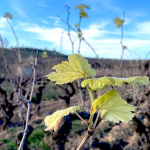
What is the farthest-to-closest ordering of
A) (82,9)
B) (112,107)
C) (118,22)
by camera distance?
(118,22), (82,9), (112,107)

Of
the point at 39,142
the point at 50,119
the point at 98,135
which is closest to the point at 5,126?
the point at 39,142

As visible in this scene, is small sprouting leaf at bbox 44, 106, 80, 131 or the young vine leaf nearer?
small sprouting leaf at bbox 44, 106, 80, 131

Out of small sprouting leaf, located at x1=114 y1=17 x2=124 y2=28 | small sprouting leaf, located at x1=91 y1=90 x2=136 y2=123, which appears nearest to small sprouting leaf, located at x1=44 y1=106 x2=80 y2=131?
small sprouting leaf, located at x1=91 y1=90 x2=136 y2=123

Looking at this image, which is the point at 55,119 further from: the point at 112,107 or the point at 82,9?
the point at 82,9

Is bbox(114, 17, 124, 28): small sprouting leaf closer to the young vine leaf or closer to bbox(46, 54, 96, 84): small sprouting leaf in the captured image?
the young vine leaf

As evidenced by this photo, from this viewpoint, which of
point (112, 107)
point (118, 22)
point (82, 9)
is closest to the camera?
point (112, 107)

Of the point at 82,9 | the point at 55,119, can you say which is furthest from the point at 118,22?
the point at 55,119

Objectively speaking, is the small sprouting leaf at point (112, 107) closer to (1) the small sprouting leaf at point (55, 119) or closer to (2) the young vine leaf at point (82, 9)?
(1) the small sprouting leaf at point (55, 119)
